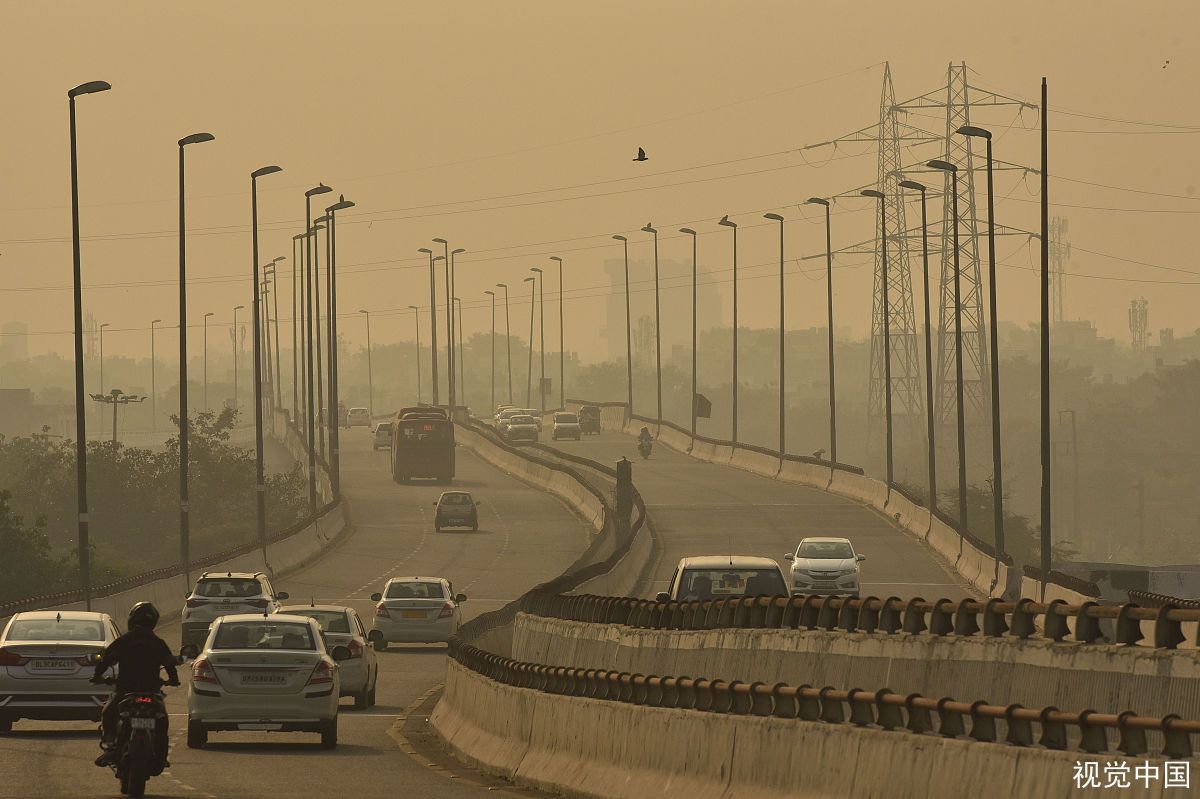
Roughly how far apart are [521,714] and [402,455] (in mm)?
86097

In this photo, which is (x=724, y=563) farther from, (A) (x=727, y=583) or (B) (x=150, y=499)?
(B) (x=150, y=499)

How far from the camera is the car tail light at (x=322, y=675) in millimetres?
25833

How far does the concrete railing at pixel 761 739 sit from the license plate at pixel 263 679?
2.01 metres

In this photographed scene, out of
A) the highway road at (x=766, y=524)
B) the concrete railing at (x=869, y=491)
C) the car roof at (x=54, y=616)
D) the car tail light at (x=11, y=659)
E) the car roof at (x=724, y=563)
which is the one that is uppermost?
the car roof at (x=724, y=563)

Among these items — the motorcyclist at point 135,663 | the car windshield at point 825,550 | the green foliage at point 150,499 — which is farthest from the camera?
the green foliage at point 150,499

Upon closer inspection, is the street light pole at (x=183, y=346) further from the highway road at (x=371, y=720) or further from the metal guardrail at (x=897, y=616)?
the metal guardrail at (x=897, y=616)

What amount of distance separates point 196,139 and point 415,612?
1466 centimetres

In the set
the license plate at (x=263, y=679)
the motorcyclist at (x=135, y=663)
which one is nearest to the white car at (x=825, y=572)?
the license plate at (x=263, y=679)

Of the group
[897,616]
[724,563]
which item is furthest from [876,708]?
[724,563]

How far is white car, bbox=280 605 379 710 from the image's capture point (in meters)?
32.9

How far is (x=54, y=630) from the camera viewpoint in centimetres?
2877

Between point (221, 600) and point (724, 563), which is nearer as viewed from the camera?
point (724, 563)

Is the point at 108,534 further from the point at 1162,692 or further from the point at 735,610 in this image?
the point at 1162,692

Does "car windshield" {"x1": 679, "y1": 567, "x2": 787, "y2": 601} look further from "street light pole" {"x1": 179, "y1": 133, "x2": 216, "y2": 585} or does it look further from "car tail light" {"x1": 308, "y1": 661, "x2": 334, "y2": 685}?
"street light pole" {"x1": 179, "y1": 133, "x2": 216, "y2": 585}
